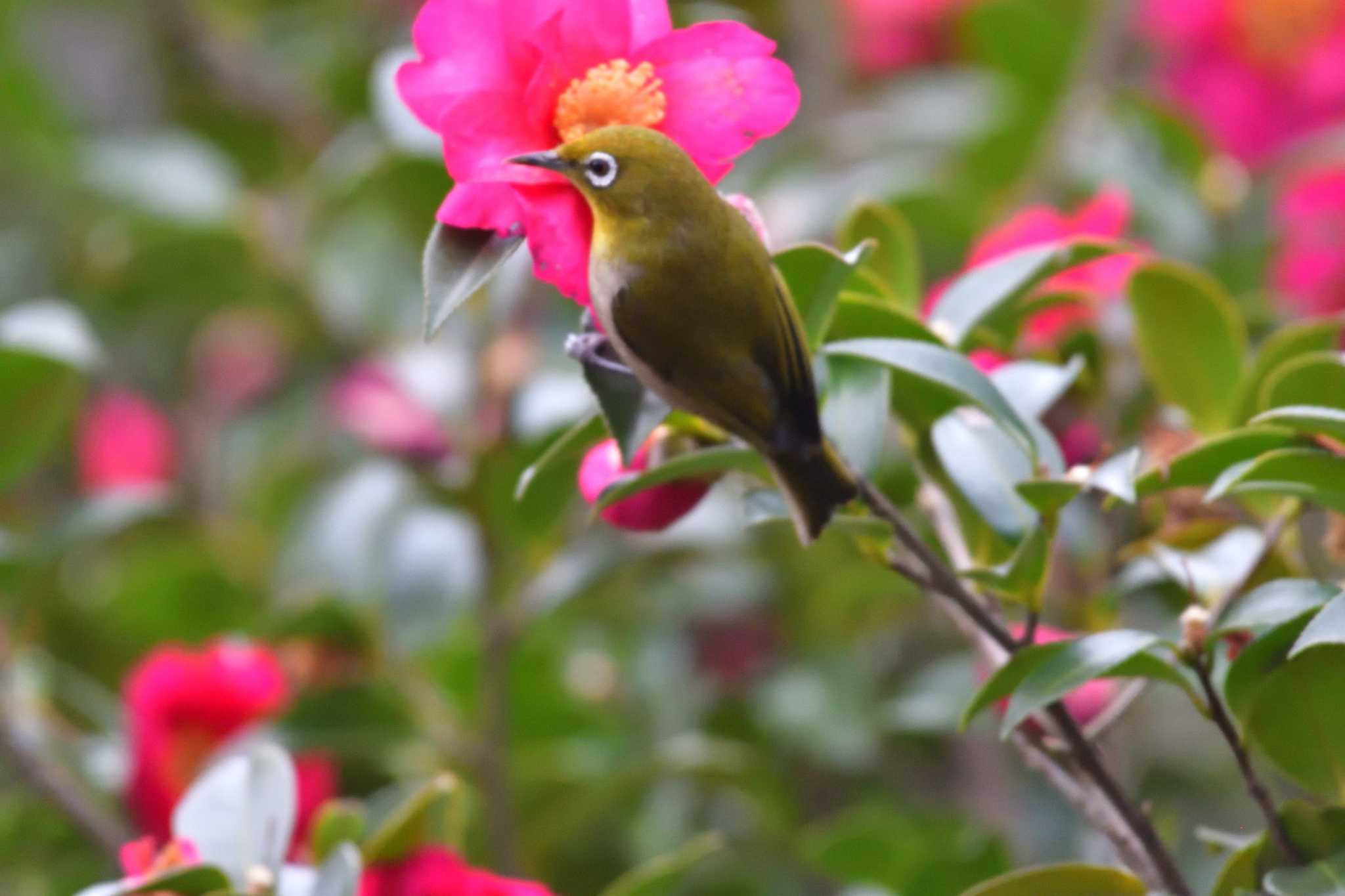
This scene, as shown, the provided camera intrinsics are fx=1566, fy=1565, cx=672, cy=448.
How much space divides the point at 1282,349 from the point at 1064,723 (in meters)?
0.26

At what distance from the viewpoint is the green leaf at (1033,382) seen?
686 millimetres

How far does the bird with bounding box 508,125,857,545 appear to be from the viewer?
20.9 inches

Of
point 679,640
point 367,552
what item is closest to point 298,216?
point 367,552

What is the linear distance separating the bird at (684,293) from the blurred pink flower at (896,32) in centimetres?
152

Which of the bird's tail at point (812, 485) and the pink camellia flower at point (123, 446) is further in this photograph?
the pink camellia flower at point (123, 446)

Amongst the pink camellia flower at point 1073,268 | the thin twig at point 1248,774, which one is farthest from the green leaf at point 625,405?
the pink camellia flower at point 1073,268

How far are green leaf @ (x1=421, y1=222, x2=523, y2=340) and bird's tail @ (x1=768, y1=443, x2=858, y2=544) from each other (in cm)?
12

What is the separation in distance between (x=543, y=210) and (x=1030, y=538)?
225 mm

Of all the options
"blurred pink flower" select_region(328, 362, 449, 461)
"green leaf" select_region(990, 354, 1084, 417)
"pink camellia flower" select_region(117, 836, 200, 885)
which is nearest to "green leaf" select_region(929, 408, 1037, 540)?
"green leaf" select_region(990, 354, 1084, 417)

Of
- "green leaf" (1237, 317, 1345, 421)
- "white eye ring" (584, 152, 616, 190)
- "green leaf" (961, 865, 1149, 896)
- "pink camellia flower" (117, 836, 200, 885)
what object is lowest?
"green leaf" (961, 865, 1149, 896)

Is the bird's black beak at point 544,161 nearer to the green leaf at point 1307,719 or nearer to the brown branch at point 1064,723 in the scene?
the brown branch at point 1064,723

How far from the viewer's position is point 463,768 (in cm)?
114

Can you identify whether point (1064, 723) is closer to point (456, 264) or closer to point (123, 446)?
point (456, 264)

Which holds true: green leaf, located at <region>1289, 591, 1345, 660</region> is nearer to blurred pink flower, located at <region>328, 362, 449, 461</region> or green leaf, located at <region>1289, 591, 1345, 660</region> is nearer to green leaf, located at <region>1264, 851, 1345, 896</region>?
green leaf, located at <region>1264, 851, 1345, 896</region>
